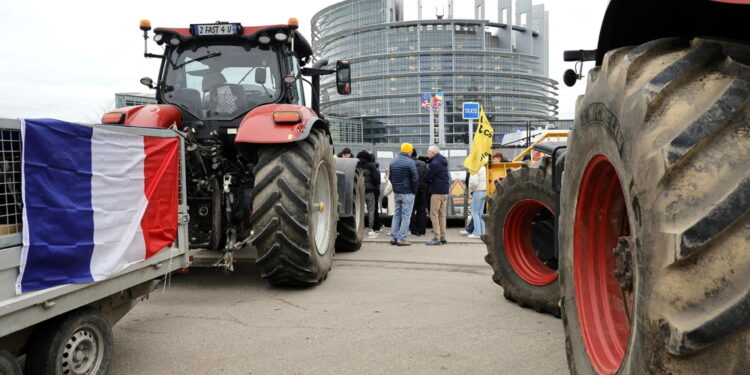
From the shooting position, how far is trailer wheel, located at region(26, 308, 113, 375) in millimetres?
2939

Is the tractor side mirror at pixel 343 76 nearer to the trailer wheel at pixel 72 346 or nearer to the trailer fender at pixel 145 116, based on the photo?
the trailer fender at pixel 145 116

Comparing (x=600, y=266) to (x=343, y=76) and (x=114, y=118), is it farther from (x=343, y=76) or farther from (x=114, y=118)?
(x=343, y=76)

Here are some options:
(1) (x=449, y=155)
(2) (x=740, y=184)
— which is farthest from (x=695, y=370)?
(1) (x=449, y=155)

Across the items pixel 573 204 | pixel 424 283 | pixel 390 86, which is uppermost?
pixel 390 86

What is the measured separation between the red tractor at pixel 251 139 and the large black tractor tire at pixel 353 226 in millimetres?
1858

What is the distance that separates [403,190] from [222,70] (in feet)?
15.0

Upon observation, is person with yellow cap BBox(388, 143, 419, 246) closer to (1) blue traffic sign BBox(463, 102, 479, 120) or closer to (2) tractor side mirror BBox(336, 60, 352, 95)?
(2) tractor side mirror BBox(336, 60, 352, 95)

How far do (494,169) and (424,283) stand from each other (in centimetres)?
437

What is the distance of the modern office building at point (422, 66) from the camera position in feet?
245

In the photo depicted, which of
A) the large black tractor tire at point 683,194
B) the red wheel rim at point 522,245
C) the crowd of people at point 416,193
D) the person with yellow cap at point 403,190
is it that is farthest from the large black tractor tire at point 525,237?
the person with yellow cap at point 403,190

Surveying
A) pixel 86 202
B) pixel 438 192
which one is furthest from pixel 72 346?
pixel 438 192

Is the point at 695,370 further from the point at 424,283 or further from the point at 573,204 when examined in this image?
the point at 424,283

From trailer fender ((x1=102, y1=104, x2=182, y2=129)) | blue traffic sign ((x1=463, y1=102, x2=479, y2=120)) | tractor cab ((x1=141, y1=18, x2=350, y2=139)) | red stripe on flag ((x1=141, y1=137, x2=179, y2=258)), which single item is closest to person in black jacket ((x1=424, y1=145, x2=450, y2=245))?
tractor cab ((x1=141, y1=18, x2=350, y2=139))

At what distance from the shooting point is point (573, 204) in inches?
97.5
